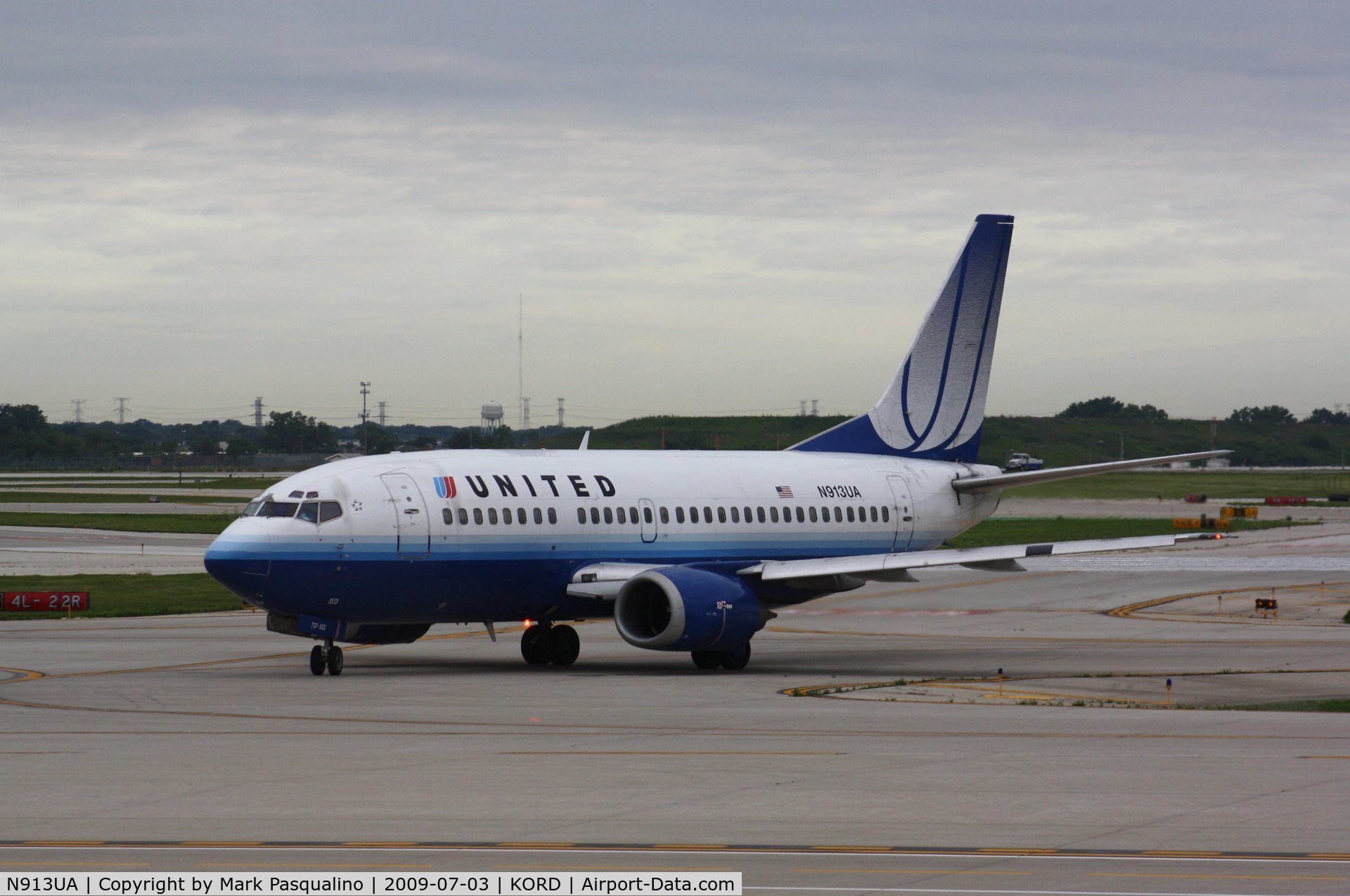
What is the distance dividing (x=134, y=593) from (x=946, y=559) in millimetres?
31710

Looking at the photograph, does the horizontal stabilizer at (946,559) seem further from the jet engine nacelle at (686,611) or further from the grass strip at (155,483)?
the grass strip at (155,483)

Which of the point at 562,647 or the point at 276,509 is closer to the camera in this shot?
the point at 276,509

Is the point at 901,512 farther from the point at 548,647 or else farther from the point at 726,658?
the point at 548,647

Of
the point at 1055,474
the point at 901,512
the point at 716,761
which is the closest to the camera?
the point at 716,761

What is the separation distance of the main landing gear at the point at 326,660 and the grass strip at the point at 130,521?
2174 inches

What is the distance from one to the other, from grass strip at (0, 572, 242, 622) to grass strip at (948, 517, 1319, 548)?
3201 cm

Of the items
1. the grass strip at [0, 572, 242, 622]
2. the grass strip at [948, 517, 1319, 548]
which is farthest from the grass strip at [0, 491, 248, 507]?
the grass strip at [0, 572, 242, 622]

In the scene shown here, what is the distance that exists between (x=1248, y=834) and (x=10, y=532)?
3310 inches

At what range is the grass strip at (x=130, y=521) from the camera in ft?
298

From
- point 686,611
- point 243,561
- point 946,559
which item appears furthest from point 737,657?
point 243,561

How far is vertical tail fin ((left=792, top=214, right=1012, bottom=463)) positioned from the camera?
1750 inches

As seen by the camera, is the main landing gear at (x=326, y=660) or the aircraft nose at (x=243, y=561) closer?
the aircraft nose at (x=243, y=561)

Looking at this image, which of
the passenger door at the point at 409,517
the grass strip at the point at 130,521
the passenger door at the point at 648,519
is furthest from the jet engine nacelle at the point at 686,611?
the grass strip at the point at 130,521

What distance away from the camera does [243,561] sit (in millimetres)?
31531
